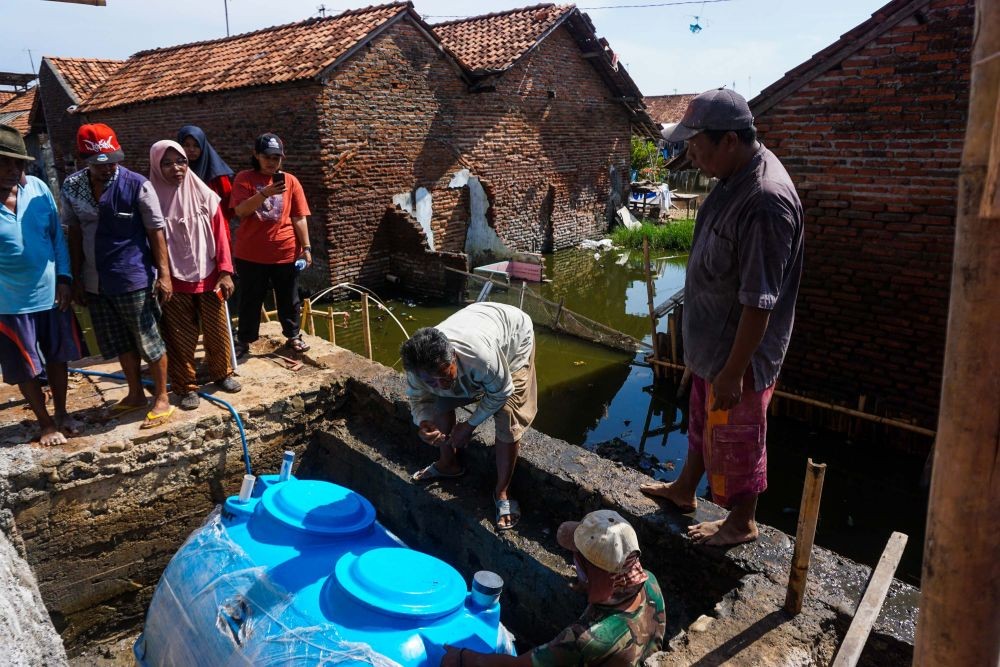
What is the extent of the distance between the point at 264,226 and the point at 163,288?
1004 mm

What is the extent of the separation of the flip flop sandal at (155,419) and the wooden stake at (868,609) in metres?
3.75

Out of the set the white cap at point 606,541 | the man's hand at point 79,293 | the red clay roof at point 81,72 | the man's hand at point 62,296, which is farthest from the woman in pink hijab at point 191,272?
the red clay roof at point 81,72

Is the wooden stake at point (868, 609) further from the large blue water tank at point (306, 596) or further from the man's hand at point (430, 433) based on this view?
the man's hand at point (430, 433)

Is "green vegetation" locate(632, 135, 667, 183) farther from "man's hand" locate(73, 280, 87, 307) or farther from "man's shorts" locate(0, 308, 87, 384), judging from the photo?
"man's shorts" locate(0, 308, 87, 384)

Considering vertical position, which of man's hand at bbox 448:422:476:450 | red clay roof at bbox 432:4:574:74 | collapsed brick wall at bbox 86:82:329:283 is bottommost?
man's hand at bbox 448:422:476:450

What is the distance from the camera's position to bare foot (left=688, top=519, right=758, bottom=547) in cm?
283

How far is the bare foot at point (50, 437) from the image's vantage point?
12.0 ft

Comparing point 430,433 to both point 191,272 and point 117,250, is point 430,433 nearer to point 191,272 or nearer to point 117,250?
point 191,272

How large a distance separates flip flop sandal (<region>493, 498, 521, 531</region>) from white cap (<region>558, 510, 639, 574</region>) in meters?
1.34

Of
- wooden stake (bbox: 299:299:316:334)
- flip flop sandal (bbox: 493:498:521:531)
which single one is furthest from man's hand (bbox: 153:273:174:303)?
wooden stake (bbox: 299:299:316:334)

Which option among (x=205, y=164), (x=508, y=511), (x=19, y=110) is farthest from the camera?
(x=19, y=110)

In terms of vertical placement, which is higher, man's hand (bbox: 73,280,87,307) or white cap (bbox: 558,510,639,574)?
man's hand (bbox: 73,280,87,307)

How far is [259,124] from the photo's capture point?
11250 millimetres

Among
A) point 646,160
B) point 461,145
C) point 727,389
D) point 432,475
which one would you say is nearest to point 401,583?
point 432,475
